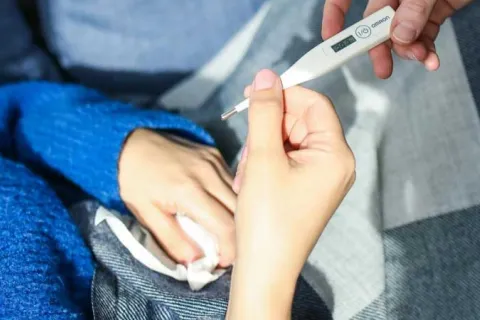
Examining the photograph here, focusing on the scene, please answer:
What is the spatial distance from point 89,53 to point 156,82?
103 millimetres

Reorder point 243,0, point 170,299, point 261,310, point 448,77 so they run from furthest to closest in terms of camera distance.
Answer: point 243,0
point 448,77
point 170,299
point 261,310

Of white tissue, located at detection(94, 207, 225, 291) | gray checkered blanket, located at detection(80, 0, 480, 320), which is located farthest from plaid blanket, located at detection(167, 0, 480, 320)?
white tissue, located at detection(94, 207, 225, 291)

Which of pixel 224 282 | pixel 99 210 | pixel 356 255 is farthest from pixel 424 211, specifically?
pixel 99 210

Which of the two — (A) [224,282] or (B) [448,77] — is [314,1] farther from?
(A) [224,282]

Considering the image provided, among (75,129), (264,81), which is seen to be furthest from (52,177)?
(264,81)

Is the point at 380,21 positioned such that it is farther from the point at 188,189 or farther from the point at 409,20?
the point at 188,189

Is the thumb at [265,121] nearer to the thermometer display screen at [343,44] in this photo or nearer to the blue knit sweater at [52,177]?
the thermometer display screen at [343,44]

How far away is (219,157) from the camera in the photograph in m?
0.77

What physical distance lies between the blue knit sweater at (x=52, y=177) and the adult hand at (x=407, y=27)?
21 centimetres

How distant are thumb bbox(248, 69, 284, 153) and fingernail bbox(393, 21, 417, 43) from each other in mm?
141

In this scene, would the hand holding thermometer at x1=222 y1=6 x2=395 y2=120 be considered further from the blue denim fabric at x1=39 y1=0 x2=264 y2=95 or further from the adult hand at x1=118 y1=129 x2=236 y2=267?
the blue denim fabric at x1=39 y1=0 x2=264 y2=95

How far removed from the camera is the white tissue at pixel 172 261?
69 cm

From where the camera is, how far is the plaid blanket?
0.68 m

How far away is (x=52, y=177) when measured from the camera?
0.85 metres
